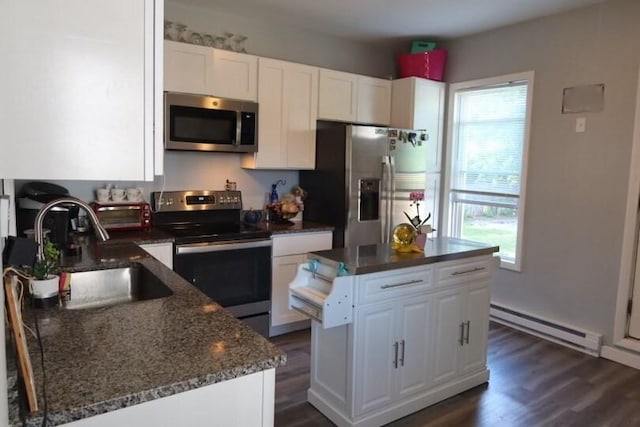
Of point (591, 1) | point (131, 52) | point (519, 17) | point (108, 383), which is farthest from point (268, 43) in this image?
point (108, 383)

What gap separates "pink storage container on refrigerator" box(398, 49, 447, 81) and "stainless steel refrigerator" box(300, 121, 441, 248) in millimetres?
714

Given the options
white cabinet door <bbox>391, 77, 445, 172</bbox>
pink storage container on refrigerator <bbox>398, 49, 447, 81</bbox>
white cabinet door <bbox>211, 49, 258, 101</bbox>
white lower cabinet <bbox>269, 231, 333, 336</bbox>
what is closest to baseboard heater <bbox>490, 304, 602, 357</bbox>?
white cabinet door <bbox>391, 77, 445, 172</bbox>

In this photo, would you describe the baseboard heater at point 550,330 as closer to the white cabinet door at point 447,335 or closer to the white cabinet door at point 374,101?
the white cabinet door at point 447,335

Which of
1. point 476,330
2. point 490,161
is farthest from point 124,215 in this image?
point 490,161

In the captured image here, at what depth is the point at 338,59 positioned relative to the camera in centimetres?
447

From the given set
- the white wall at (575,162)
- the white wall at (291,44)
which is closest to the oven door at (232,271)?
the white wall at (291,44)

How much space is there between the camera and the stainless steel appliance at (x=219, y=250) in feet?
10.3

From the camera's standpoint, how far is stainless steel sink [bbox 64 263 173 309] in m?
1.93

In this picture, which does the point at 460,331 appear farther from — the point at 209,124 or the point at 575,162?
the point at 209,124

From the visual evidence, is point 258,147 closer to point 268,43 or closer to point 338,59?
point 268,43

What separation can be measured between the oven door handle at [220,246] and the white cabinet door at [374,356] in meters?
1.36

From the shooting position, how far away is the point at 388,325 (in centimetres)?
237

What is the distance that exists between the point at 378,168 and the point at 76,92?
3.11m

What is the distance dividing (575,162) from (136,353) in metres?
3.59
